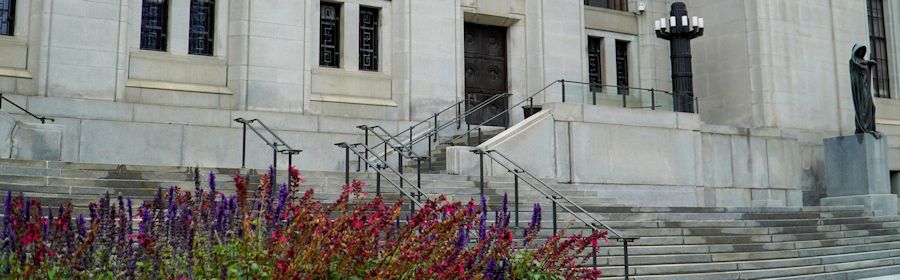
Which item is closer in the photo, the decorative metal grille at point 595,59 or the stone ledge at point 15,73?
the stone ledge at point 15,73

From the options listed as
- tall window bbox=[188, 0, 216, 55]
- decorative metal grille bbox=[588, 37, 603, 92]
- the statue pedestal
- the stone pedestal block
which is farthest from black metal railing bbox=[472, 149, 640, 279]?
the statue pedestal

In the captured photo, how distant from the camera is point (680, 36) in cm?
2266

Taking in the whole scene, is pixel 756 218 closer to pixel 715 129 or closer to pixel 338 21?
pixel 715 129

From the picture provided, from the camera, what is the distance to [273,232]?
5758mm

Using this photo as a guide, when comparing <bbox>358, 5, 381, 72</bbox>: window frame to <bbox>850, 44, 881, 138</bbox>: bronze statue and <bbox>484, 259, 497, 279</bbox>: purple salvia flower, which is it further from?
<bbox>484, 259, 497, 279</bbox>: purple salvia flower

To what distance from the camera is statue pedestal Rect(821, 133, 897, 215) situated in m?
22.4

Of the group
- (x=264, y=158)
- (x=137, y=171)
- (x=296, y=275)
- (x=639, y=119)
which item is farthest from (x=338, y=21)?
(x=296, y=275)

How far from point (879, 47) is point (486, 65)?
562 inches

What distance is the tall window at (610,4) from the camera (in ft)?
85.3

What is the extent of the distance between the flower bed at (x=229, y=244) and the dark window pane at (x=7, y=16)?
1273 centimetres

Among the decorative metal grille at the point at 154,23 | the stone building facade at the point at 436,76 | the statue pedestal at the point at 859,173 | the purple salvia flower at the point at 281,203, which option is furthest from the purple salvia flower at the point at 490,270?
the statue pedestal at the point at 859,173

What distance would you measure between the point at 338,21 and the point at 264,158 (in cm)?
446

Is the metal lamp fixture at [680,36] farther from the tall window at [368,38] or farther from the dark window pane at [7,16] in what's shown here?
the dark window pane at [7,16]

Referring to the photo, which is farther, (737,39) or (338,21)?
(737,39)
